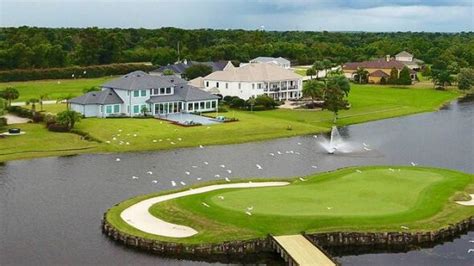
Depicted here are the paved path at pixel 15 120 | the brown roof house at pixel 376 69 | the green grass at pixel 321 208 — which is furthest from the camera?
the brown roof house at pixel 376 69

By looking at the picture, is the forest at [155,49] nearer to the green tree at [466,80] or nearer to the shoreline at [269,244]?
the green tree at [466,80]

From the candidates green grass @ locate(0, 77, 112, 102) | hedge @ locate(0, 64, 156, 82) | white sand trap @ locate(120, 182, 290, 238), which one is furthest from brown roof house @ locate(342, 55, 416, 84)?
white sand trap @ locate(120, 182, 290, 238)

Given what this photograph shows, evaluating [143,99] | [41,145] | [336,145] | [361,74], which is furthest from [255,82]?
[361,74]

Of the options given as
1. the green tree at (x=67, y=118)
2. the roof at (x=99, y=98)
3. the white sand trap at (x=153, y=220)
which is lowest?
the white sand trap at (x=153, y=220)

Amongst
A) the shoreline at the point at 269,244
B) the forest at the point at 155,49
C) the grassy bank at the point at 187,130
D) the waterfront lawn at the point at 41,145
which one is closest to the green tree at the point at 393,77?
the forest at the point at 155,49

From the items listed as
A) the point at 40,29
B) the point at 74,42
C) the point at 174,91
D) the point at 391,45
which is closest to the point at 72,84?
the point at 174,91

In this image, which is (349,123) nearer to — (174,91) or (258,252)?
(174,91)
